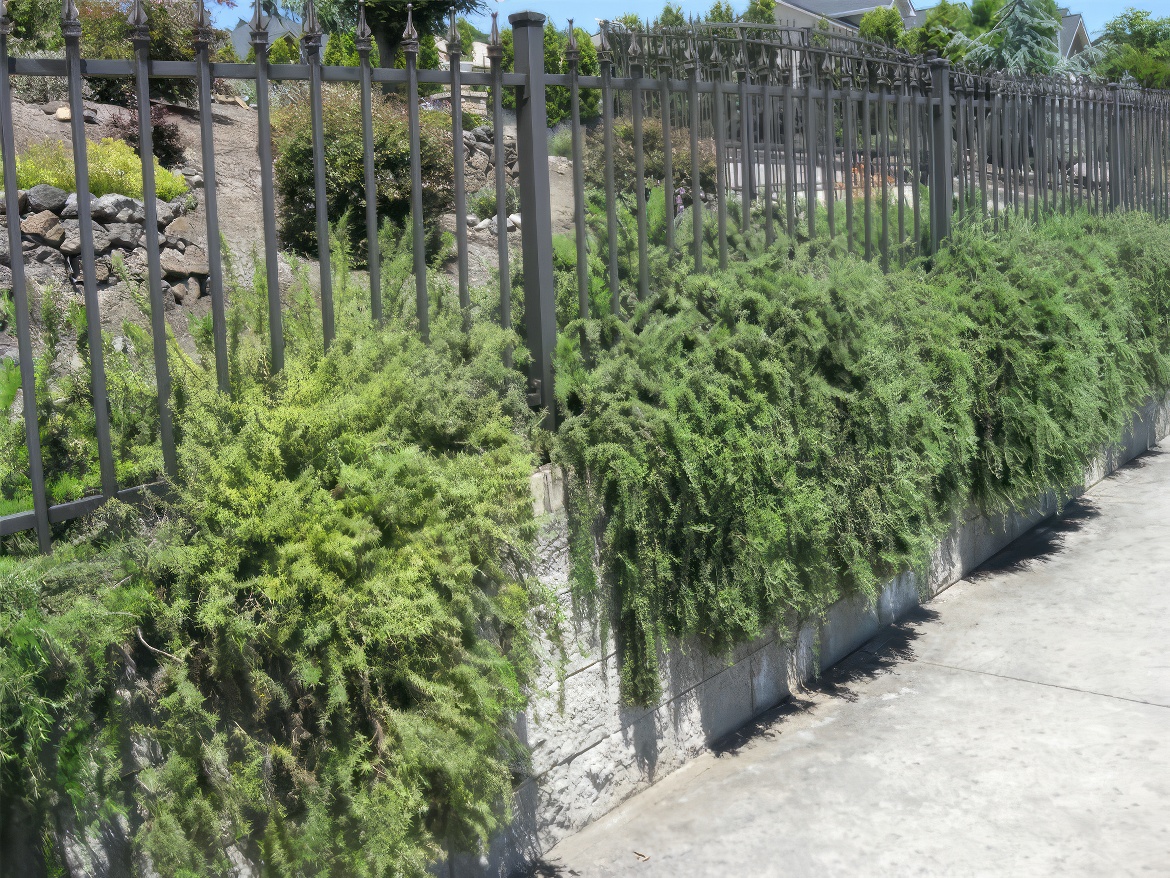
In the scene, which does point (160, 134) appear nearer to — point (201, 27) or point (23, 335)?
point (201, 27)

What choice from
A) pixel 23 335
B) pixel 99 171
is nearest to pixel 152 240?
pixel 23 335

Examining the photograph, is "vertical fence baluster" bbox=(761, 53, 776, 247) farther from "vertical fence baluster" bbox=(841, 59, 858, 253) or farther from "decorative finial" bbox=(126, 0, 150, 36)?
"decorative finial" bbox=(126, 0, 150, 36)

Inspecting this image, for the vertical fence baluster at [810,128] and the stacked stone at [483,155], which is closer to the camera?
the vertical fence baluster at [810,128]

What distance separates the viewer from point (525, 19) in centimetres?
397

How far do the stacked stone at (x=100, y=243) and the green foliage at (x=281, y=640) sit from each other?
7404 mm

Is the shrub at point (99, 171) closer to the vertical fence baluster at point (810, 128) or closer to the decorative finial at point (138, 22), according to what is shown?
the vertical fence baluster at point (810, 128)

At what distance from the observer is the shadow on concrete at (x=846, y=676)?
4.78 metres

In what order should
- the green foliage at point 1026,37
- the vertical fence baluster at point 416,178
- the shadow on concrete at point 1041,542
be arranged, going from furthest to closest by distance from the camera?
the green foliage at point 1026,37
the shadow on concrete at point 1041,542
the vertical fence baluster at point 416,178

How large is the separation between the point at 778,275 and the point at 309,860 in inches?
124

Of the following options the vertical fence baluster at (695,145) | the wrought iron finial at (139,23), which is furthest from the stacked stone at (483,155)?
the wrought iron finial at (139,23)

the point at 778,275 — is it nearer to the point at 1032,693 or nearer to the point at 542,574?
the point at 542,574

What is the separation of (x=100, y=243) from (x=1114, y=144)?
362 inches

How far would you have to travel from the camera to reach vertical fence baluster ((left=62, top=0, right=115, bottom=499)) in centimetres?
277

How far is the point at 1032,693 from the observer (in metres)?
5.00
